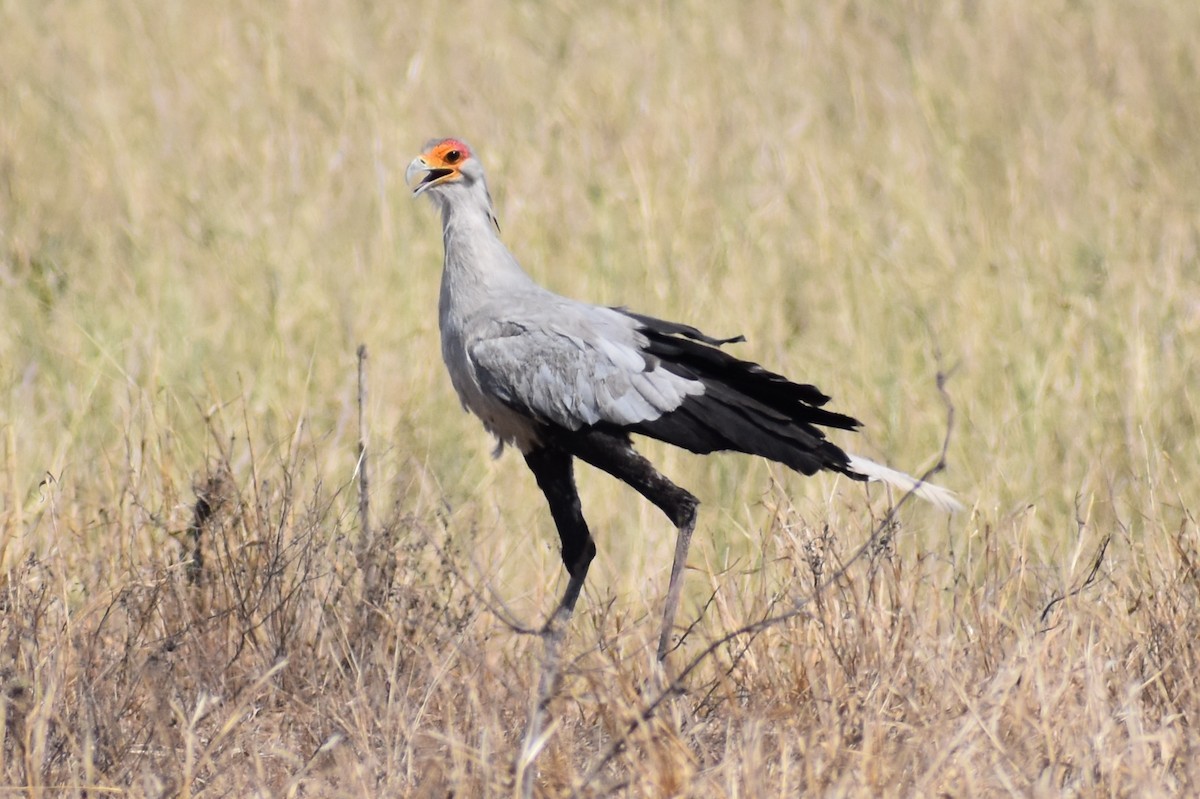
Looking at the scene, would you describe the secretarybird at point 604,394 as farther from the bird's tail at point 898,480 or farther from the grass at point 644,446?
the grass at point 644,446

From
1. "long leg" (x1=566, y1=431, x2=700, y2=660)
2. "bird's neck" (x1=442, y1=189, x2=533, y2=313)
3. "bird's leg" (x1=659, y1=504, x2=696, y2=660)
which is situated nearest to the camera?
"bird's leg" (x1=659, y1=504, x2=696, y2=660)

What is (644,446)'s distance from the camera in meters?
6.13

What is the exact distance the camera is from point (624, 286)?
707 centimetres

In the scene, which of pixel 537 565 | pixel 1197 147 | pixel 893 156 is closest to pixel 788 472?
pixel 537 565

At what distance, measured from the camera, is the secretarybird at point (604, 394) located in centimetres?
429

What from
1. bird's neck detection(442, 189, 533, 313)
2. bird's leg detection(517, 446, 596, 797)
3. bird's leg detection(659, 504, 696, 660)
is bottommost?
bird's leg detection(659, 504, 696, 660)

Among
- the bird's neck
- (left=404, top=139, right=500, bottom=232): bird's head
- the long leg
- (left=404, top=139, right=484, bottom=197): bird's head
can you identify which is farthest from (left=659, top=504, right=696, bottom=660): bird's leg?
(left=404, top=139, right=484, bottom=197): bird's head

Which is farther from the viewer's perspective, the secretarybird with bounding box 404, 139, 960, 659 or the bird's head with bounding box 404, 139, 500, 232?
the bird's head with bounding box 404, 139, 500, 232

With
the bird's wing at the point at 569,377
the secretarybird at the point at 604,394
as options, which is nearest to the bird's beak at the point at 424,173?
the secretarybird at the point at 604,394

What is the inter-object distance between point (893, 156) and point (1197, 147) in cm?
155

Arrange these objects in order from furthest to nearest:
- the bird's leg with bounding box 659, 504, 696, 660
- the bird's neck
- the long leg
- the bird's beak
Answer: the bird's beak
the bird's neck
the long leg
the bird's leg with bounding box 659, 504, 696, 660

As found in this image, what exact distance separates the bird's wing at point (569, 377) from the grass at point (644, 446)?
0.44 meters

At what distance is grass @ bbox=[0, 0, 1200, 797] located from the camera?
365 centimetres

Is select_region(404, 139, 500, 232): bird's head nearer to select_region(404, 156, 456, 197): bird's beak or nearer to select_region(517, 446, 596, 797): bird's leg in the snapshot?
select_region(404, 156, 456, 197): bird's beak
